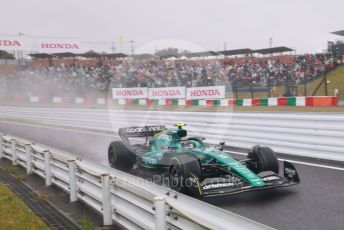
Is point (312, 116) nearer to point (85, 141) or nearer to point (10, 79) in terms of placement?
point (85, 141)

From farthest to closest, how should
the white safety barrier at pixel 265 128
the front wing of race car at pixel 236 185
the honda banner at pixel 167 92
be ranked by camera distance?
the honda banner at pixel 167 92, the white safety barrier at pixel 265 128, the front wing of race car at pixel 236 185

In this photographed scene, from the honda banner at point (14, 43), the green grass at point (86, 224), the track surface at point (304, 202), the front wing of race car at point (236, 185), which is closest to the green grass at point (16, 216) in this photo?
the green grass at point (86, 224)

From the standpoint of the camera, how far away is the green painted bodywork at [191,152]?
6.34 meters

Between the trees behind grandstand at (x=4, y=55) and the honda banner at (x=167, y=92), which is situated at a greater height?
the trees behind grandstand at (x=4, y=55)

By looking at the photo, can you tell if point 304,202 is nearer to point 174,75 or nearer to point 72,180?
point 72,180

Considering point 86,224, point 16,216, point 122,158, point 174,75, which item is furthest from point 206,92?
point 86,224

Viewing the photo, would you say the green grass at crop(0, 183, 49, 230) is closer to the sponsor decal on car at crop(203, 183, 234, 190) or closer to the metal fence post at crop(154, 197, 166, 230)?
the metal fence post at crop(154, 197, 166, 230)

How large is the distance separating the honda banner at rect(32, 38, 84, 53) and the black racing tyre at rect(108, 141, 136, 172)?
3427 centimetres

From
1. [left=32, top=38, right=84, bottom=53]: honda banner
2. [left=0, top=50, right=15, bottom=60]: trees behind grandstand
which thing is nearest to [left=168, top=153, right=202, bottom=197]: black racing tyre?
[left=32, top=38, right=84, bottom=53]: honda banner

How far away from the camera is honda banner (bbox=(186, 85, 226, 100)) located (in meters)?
22.3

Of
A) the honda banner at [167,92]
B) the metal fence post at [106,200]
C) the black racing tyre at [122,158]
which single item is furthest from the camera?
the honda banner at [167,92]

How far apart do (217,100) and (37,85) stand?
18.4 metres

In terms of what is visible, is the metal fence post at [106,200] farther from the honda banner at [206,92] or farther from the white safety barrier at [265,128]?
the honda banner at [206,92]

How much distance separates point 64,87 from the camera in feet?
107
